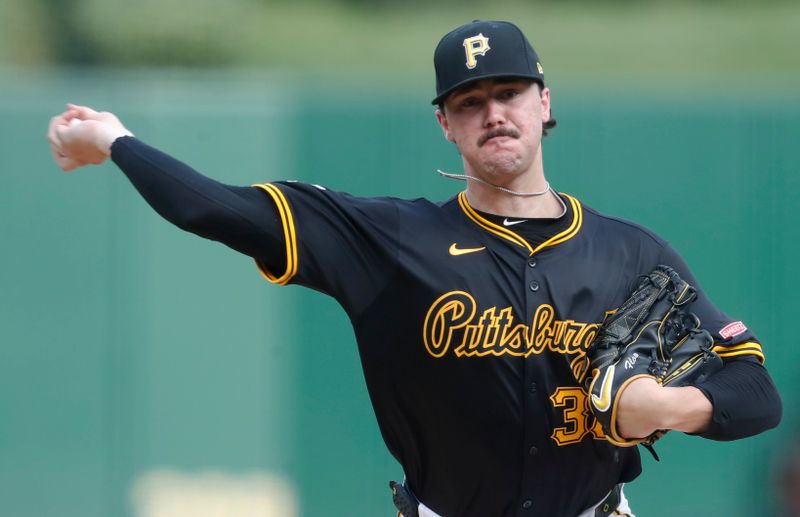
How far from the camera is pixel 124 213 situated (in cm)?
544

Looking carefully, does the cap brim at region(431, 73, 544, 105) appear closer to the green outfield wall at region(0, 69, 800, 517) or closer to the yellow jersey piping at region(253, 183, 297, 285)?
the yellow jersey piping at region(253, 183, 297, 285)

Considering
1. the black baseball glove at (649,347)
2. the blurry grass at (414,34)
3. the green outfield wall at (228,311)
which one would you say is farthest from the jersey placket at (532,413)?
the blurry grass at (414,34)

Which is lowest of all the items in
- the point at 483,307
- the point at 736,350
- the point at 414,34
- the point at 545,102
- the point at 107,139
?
the point at 736,350

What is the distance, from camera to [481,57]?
272 cm

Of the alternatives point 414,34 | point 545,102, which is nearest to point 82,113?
point 545,102

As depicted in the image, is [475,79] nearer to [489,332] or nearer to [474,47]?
[474,47]

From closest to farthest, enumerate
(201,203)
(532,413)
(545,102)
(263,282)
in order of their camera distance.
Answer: (201,203), (532,413), (545,102), (263,282)

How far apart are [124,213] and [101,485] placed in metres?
1.28

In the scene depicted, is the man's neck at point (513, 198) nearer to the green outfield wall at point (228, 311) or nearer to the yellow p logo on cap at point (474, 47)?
the yellow p logo on cap at point (474, 47)

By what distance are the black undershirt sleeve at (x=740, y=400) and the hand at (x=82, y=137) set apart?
1422 millimetres

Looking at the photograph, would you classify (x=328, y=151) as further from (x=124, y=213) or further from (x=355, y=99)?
(x=124, y=213)

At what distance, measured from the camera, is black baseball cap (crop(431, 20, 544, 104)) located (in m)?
2.71

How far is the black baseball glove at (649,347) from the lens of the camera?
2.55 m

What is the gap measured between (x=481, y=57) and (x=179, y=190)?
30.6 inches
